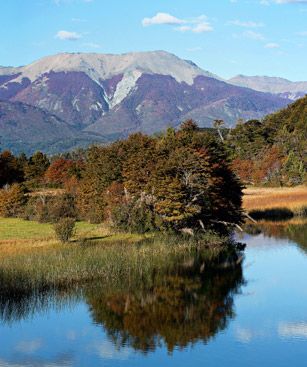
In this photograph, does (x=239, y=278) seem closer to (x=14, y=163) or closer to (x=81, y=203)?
(x=81, y=203)

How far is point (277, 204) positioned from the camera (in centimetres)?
8025

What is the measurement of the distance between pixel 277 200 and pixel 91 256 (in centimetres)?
4829

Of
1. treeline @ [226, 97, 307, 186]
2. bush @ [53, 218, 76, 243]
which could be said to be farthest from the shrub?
treeline @ [226, 97, 307, 186]

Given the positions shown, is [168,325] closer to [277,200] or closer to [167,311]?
[167,311]

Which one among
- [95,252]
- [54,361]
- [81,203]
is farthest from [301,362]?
[81,203]

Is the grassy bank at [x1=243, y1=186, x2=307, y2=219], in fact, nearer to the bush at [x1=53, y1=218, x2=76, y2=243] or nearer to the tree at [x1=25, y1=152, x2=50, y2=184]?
the bush at [x1=53, y1=218, x2=76, y2=243]

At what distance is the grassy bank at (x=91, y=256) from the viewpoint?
115 ft

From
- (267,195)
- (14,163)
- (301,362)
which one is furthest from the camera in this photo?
(14,163)

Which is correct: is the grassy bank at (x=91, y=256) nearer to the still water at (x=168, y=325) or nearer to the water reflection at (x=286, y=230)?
the still water at (x=168, y=325)

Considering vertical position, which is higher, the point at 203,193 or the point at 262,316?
the point at 203,193

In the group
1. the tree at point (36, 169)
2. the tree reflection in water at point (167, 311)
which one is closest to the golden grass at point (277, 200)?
the tree at point (36, 169)

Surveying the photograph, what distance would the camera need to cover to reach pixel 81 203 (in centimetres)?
6731

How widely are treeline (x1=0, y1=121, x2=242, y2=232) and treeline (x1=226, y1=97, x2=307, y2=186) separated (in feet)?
153

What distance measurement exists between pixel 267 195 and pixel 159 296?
5558 centimetres
